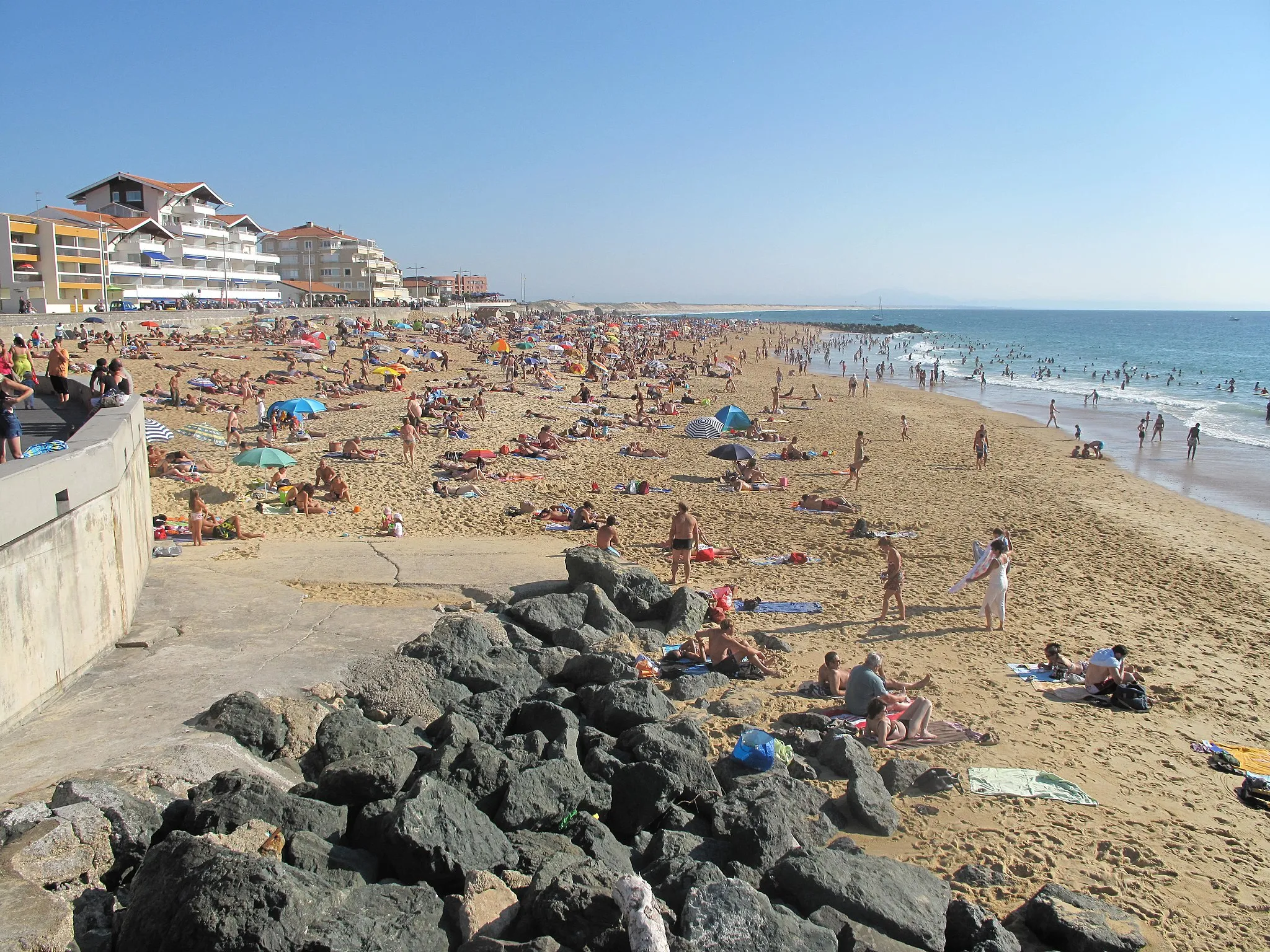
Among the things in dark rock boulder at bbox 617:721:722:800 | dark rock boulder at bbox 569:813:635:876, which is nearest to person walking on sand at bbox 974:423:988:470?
dark rock boulder at bbox 617:721:722:800

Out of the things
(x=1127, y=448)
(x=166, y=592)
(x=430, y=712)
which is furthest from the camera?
(x=1127, y=448)

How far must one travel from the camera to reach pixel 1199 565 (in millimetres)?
13414

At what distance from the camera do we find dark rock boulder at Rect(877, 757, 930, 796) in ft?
21.7

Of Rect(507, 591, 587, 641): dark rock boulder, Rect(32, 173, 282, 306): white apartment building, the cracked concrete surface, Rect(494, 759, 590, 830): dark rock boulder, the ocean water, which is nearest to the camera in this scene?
Rect(494, 759, 590, 830): dark rock boulder

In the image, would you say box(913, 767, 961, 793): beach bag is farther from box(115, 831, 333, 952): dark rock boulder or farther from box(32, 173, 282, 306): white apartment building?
box(32, 173, 282, 306): white apartment building

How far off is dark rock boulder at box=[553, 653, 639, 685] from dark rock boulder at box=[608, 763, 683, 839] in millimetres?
1710

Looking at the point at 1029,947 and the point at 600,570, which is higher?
the point at 600,570

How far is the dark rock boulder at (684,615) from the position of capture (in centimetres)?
964

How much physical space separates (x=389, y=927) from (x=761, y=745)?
3244 mm

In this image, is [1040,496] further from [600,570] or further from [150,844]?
[150,844]

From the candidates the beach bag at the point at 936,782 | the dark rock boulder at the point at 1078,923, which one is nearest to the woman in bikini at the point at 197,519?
the beach bag at the point at 936,782

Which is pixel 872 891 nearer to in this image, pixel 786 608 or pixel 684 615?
pixel 684 615

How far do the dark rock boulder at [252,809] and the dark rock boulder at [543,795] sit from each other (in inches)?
38.8

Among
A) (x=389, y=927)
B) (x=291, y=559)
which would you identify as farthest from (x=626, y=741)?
(x=291, y=559)
